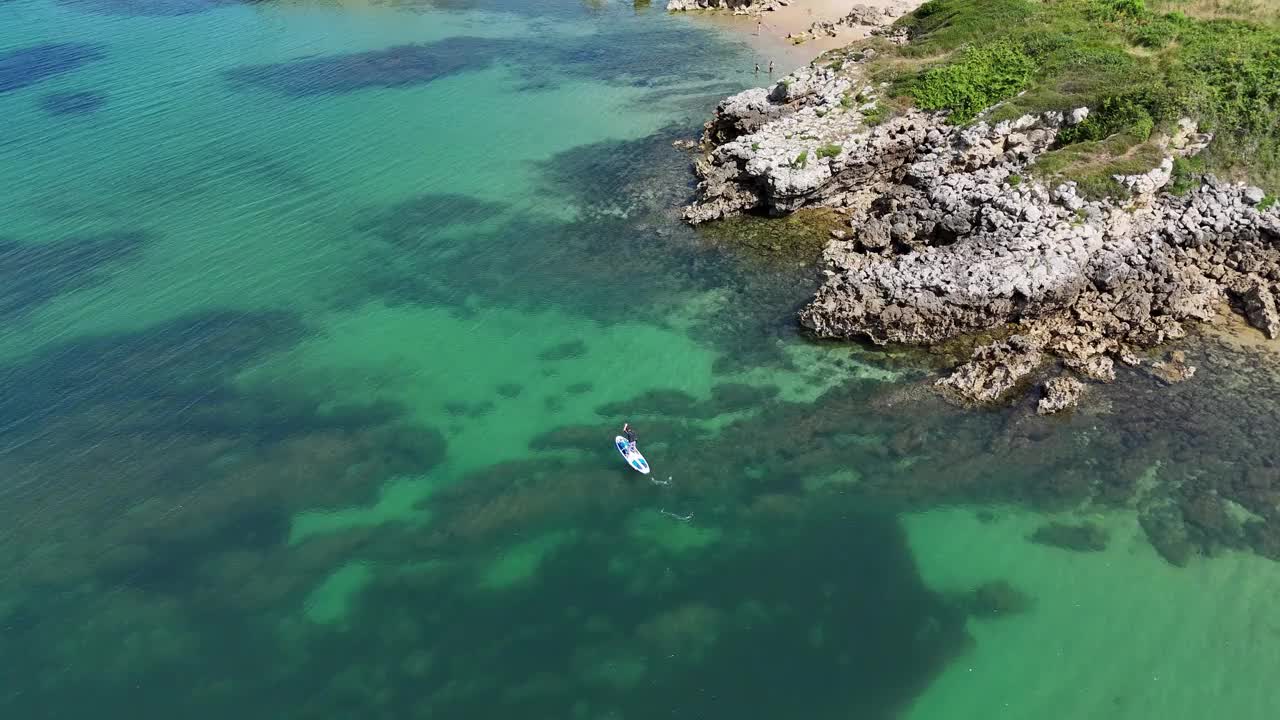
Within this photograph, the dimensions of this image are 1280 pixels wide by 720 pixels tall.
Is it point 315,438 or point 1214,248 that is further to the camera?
point 1214,248

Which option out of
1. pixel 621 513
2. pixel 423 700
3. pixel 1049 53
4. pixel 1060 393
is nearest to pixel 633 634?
pixel 621 513

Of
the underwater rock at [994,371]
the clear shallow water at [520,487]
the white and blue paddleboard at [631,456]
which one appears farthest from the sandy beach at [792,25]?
the white and blue paddleboard at [631,456]

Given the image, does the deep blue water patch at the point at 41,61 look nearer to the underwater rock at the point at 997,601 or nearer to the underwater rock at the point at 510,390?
the underwater rock at the point at 510,390

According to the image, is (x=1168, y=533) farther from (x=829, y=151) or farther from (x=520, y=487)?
(x=829, y=151)

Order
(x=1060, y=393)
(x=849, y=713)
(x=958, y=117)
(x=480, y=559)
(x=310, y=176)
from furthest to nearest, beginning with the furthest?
1. (x=310, y=176)
2. (x=958, y=117)
3. (x=1060, y=393)
4. (x=480, y=559)
5. (x=849, y=713)

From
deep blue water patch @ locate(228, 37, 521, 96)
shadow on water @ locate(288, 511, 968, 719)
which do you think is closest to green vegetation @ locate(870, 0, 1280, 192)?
shadow on water @ locate(288, 511, 968, 719)

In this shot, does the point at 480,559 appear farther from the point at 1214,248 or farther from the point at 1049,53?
the point at 1049,53
